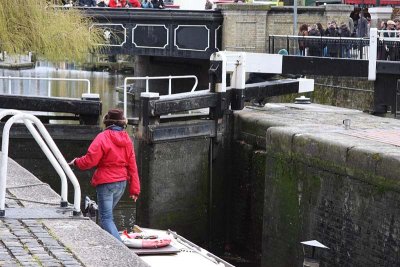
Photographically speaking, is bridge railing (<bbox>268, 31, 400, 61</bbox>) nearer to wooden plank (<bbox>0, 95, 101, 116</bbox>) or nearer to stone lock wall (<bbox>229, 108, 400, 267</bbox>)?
stone lock wall (<bbox>229, 108, 400, 267</bbox>)

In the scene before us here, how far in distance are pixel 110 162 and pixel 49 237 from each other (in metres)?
2.06

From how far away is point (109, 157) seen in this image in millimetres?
10633

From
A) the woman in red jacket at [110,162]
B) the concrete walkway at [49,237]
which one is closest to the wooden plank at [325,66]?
the woman in red jacket at [110,162]

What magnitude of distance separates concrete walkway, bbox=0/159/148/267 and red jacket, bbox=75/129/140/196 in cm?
50

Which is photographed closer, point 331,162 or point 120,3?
point 331,162

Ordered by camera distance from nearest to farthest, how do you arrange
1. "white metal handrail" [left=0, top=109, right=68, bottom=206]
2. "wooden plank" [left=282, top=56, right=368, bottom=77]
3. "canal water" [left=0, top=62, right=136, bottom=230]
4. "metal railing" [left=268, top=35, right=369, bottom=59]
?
1. "white metal handrail" [left=0, top=109, right=68, bottom=206]
2. "canal water" [left=0, top=62, right=136, bottom=230]
3. "wooden plank" [left=282, top=56, right=368, bottom=77]
4. "metal railing" [left=268, top=35, right=369, bottom=59]

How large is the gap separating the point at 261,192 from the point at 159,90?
67.3 feet

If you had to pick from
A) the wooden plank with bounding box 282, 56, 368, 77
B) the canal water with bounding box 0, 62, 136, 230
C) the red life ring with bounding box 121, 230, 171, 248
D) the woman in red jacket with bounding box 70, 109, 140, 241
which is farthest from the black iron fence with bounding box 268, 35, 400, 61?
the woman in red jacket with bounding box 70, 109, 140, 241

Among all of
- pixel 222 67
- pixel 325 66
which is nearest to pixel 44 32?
pixel 325 66

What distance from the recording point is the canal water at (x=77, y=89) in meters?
17.1

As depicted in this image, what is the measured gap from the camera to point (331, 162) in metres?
13.1

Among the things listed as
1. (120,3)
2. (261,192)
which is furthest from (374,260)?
(120,3)

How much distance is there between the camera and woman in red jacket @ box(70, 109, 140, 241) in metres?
10.6

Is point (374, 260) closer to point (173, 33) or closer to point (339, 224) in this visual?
point (339, 224)
